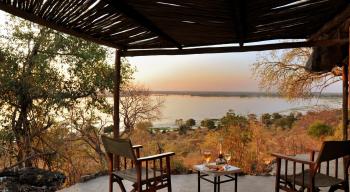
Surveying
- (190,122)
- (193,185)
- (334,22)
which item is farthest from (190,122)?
(334,22)

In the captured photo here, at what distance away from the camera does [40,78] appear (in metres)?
7.65

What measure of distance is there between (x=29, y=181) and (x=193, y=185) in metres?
2.53

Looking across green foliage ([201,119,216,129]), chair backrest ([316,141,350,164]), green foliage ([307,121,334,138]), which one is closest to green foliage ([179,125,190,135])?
green foliage ([201,119,216,129])

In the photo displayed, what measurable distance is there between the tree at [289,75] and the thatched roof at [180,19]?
Result: 4480 millimetres

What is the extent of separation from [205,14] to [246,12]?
1.28ft

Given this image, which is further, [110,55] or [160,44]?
[110,55]

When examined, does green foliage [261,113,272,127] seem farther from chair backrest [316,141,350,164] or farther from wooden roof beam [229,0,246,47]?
chair backrest [316,141,350,164]

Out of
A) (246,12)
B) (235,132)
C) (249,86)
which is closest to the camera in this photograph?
(246,12)

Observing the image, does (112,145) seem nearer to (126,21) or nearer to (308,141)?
(126,21)

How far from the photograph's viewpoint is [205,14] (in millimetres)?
3207

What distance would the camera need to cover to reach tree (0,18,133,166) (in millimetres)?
7477

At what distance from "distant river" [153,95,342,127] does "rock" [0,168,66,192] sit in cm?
446

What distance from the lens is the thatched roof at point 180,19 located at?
286 cm

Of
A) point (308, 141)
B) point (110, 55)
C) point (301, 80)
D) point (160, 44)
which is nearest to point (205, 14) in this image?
point (160, 44)
